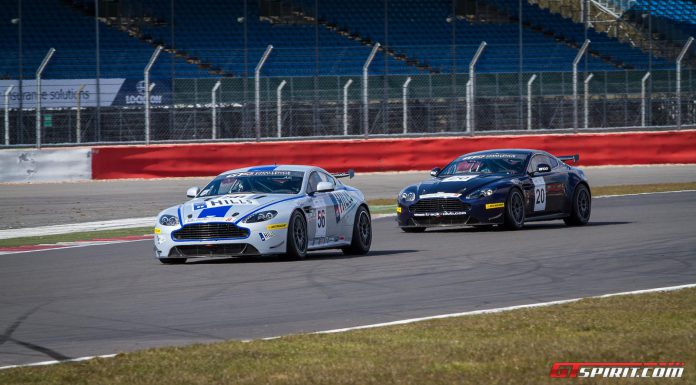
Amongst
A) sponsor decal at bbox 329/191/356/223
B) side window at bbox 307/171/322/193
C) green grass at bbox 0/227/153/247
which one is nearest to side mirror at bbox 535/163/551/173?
sponsor decal at bbox 329/191/356/223

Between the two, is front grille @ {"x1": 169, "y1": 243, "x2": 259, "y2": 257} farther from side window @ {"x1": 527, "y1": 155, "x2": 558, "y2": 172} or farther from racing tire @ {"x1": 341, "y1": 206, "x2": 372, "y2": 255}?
side window @ {"x1": 527, "y1": 155, "x2": 558, "y2": 172}

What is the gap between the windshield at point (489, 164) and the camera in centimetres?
1817

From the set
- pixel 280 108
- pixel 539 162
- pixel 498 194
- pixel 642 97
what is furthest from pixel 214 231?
pixel 642 97

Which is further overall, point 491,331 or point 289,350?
point 491,331

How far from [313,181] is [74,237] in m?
5.28

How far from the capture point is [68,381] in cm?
655

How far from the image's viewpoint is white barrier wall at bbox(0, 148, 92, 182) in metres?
28.8

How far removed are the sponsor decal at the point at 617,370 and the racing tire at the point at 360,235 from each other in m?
8.19

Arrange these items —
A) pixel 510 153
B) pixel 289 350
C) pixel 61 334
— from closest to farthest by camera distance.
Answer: pixel 289 350 → pixel 61 334 → pixel 510 153

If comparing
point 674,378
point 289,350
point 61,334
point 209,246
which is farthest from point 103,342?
point 209,246

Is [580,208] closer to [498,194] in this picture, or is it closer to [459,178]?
[498,194]

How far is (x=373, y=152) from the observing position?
99.9 ft

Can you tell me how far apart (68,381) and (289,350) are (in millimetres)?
1406

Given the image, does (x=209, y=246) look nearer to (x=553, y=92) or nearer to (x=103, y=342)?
(x=103, y=342)
